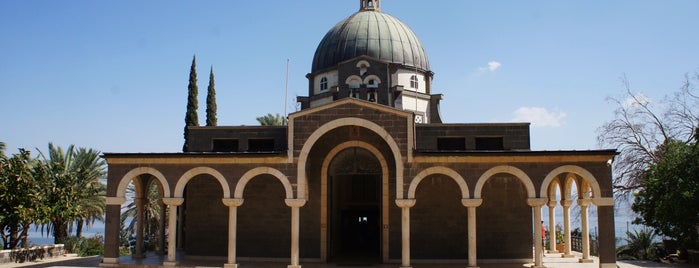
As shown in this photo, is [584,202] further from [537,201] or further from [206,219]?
[206,219]

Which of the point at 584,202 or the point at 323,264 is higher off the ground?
the point at 584,202

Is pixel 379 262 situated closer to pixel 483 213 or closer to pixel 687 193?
pixel 483 213

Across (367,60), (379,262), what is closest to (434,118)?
(367,60)

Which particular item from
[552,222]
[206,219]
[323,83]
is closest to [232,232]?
[206,219]

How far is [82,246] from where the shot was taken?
1319 inches

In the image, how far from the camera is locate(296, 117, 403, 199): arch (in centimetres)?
2389

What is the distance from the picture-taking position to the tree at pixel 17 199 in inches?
1061

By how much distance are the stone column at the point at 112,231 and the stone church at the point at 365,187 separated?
4 centimetres

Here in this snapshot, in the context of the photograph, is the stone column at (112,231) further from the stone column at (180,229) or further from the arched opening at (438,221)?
the arched opening at (438,221)

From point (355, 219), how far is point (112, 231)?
1249 centimetres

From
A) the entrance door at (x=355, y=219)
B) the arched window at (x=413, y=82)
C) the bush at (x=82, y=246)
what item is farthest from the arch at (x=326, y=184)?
the bush at (x=82, y=246)

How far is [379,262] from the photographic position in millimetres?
26359

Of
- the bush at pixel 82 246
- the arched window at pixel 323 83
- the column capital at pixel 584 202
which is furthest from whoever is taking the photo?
the arched window at pixel 323 83

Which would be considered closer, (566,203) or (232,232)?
(232,232)
